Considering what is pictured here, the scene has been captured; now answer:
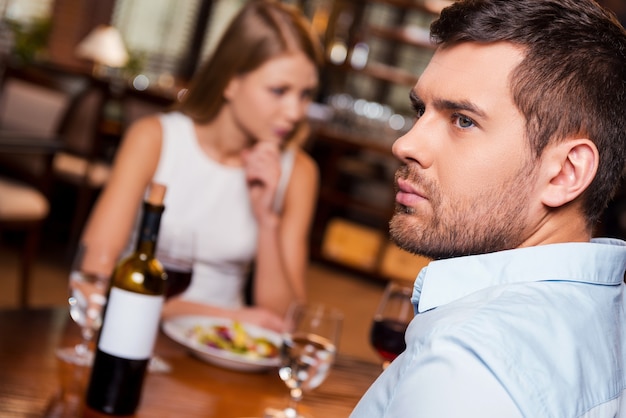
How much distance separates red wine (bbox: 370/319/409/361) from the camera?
1592 millimetres

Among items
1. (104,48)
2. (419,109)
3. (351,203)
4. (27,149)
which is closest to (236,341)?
(419,109)

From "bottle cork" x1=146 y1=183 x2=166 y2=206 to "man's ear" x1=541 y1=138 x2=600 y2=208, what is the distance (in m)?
0.59

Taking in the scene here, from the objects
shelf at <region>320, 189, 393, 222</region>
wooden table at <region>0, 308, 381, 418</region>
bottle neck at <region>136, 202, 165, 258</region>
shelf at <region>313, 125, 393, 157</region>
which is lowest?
shelf at <region>320, 189, 393, 222</region>

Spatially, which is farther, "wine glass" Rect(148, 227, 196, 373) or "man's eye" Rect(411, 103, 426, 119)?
"wine glass" Rect(148, 227, 196, 373)

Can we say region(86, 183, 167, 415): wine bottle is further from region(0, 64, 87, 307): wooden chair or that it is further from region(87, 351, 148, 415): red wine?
region(0, 64, 87, 307): wooden chair

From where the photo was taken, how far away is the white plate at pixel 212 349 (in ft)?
5.46

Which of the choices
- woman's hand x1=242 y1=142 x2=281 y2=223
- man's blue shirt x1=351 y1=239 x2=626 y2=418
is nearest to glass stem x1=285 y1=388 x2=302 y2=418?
man's blue shirt x1=351 y1=239 x2=626 y2=418

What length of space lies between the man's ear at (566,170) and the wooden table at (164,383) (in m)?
0.65

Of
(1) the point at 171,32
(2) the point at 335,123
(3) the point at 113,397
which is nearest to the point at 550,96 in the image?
(3) the point at 113,397

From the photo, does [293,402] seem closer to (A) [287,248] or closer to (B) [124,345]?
(B) [124,345]

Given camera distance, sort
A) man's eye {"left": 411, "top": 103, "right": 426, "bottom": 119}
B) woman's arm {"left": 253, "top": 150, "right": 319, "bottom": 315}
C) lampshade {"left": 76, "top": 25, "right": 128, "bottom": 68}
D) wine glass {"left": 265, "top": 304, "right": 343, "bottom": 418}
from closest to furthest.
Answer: man's eye {"left": 411, "top": 103, "right": 426, "bottom": 119} → wine glass {"left": 265, "top": 304, "right": 343, "bottom": 418} → woman's arm {"left": 253, "top": 150, "right": 319, "bottom": 315} → lampshade {"left": 76, "top": 25, "right": 128, "bottom": 68}

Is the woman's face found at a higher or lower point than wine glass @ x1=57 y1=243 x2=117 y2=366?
higher

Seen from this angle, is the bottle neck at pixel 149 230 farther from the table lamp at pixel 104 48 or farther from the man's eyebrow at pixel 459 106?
the table lamp at pixel 104 48

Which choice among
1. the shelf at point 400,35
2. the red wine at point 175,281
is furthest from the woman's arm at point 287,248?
the shelf at point 400,35
